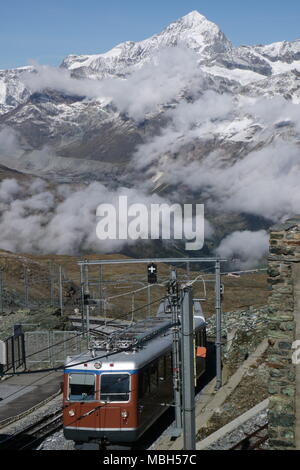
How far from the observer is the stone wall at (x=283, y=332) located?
15312mm

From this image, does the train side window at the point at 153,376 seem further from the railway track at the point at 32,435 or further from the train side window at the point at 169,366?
the railway track at the point at 32,435

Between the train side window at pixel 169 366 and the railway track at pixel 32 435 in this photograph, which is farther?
the train side window at pixel 169 366

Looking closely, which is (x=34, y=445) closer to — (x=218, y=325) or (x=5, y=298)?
(x=218, y=325)

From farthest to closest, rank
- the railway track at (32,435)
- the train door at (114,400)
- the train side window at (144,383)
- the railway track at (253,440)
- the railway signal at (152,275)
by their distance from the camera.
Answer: the railway signal at (152,275), the railway track at (32,435), the train side window at (144,383), the train door at (114,400), the railway track at (253,440)

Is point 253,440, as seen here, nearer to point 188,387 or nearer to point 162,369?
point 162,369

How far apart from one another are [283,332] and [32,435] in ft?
46.7

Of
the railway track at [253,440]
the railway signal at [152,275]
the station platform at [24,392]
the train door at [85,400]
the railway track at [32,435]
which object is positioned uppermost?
the railway signal at [152,275]

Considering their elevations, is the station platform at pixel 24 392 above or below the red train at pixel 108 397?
below

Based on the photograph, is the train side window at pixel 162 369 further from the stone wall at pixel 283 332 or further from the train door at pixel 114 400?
the stone wall at pixel 283 332

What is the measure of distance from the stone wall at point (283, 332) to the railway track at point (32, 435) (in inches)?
477

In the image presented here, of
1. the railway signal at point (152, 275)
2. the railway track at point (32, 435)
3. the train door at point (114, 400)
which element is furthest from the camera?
the railway signal at point (152, 275)

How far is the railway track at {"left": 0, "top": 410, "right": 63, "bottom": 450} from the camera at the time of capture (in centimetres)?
2467

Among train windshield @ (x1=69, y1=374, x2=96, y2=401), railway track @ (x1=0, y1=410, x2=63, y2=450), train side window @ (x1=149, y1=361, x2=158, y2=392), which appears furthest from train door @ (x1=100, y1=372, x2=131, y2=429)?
railway track @ (x1=0, y1=410, x2=63, y2=450)

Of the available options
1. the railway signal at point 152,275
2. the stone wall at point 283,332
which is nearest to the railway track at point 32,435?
the railway signal at point 152,275
